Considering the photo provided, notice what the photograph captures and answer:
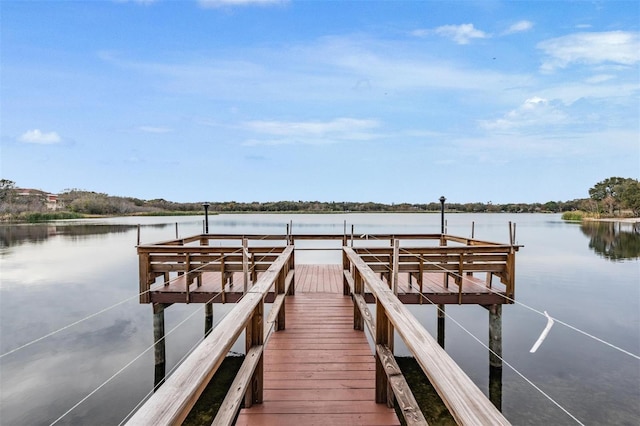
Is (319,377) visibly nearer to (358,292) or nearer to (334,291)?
(358,292)

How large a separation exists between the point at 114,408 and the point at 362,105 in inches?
1213

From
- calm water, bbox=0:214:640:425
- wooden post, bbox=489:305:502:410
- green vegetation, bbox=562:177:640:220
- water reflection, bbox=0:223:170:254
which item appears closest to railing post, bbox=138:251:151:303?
calm water, bbox=0:214:640:425

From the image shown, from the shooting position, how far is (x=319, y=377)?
→ 3.03m

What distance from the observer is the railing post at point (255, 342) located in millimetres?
2453

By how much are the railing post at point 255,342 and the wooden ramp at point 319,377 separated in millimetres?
63

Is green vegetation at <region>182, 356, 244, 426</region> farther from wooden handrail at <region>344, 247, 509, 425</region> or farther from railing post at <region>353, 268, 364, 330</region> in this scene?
wooden handrail at <region>344, 247, 509, 425</region>

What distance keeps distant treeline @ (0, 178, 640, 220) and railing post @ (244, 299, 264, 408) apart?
138ft

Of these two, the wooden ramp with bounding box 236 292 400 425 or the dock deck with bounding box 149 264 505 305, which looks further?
the dock deck with bounding box 149 264 505 305

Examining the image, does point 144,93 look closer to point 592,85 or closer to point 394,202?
point 592,85

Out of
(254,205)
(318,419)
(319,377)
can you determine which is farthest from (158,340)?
(254,205)

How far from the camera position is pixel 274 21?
23000 mm

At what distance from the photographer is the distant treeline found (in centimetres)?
5628

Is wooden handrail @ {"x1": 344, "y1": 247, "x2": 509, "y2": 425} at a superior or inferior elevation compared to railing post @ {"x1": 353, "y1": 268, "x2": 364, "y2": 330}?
superior

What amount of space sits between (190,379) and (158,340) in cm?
619
